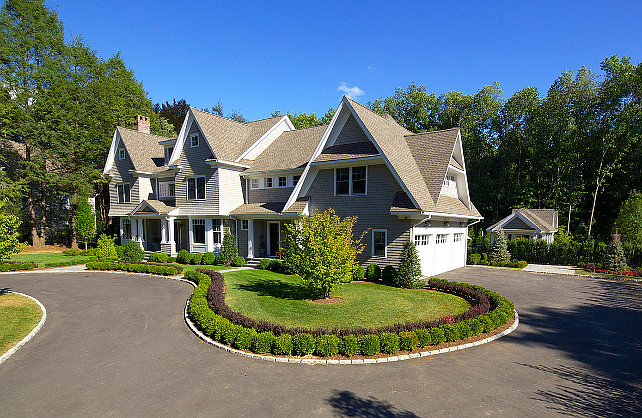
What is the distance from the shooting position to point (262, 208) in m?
23.0

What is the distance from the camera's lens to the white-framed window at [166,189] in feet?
93.7

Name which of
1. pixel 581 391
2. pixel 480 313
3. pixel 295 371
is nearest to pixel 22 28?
pixel 295 371

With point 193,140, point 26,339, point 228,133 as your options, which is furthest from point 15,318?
point 228,133

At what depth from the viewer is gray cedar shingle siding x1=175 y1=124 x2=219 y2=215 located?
78.2ft

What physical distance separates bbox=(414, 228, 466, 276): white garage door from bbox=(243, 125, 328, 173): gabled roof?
900 cm

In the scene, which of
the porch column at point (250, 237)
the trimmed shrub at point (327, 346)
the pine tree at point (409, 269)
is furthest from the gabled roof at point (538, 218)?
the trimmed shrub at point (327, 346)

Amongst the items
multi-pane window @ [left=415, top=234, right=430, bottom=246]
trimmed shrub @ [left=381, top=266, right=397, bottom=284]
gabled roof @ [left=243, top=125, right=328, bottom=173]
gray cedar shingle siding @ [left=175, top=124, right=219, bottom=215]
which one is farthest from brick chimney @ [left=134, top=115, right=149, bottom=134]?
multi-pane window @ [left=415, top=234, right=430, bottom=246]

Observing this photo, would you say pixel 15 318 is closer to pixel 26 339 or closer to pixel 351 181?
pixel 26 339

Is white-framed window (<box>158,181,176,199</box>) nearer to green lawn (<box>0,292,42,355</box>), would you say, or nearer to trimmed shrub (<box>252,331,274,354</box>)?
green lawn (<box>0,292,42,355</box>)

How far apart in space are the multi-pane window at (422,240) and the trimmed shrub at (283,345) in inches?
422

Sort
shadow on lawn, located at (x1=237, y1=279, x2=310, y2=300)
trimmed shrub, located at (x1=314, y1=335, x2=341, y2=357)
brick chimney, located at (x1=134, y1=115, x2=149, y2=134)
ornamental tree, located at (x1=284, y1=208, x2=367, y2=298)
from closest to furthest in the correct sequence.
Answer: trimmed shrub, located at (x1=314, y1=335, x2=341, y2=357)
ornamental tree, located at (x1=284, y1=208, x2=367, y2=298)
shadow on lawn, located at (x1=237, y1=279, x2=310, y2=300)
brick chimney, located at (x1=134, y1=115, x2=149, y2=134)

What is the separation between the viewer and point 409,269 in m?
16.2

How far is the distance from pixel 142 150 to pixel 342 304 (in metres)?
26.5

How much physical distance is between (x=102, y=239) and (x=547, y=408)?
29.7 metres
